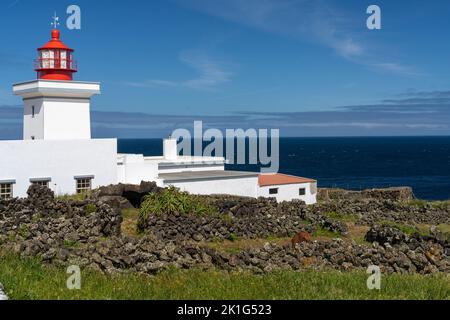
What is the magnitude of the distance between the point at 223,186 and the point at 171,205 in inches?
501

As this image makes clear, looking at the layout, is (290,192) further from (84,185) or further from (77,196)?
(77,196)

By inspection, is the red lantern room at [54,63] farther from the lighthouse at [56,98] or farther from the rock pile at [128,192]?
the rock pile at [128,192]

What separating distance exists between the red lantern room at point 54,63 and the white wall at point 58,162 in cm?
499

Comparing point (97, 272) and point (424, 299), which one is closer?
point (424, 299)

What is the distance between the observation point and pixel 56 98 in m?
29.4

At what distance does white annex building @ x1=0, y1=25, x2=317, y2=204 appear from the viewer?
83.8 feet

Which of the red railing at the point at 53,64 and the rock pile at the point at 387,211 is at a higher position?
the red railing at the point at 53,64

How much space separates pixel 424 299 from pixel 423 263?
621 centimetres

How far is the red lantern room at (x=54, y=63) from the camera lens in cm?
3003

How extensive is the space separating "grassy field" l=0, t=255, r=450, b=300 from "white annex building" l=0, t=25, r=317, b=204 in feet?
54.3

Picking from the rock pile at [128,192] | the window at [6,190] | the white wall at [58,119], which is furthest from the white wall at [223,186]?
the window at [6,190]
